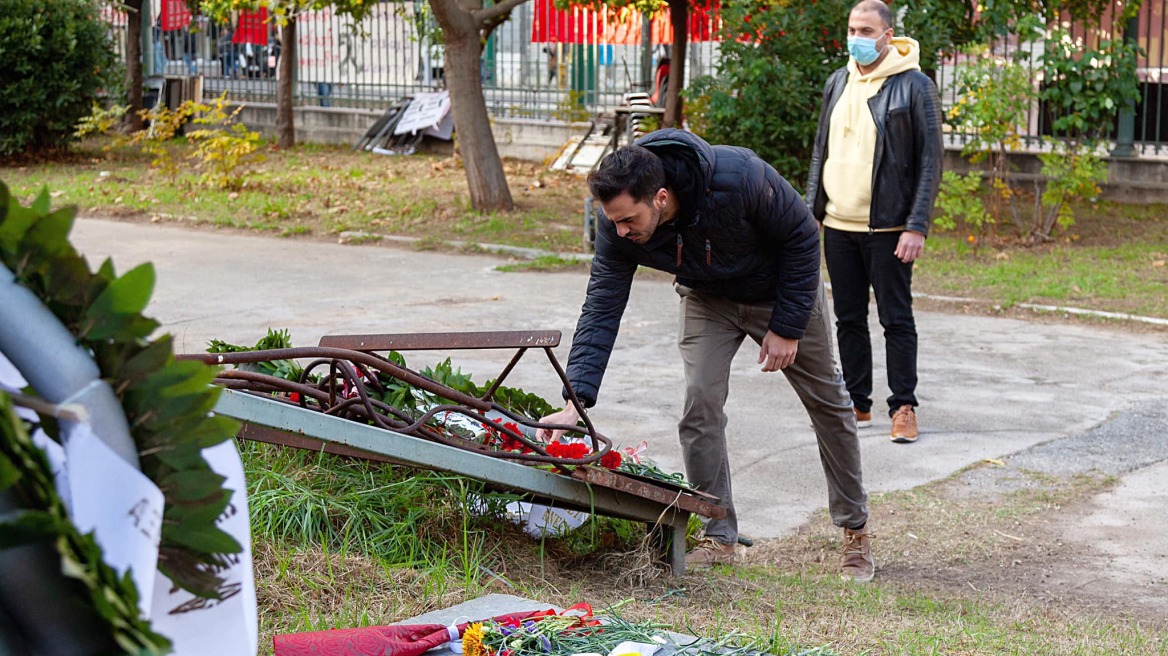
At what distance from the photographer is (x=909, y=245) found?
636 centimetres

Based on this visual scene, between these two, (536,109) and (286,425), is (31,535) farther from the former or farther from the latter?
(536,109)

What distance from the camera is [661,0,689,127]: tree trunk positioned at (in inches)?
634

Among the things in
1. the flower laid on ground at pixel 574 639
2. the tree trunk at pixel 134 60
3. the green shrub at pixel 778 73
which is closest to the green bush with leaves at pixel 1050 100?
the green shrub at pixel 778 73

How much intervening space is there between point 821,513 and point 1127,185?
1022cm

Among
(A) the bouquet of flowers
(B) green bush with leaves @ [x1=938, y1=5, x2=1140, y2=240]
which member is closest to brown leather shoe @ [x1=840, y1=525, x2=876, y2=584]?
(A) the bouquet of flowers

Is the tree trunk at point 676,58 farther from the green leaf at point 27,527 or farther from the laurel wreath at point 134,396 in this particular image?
the green leaf at point 27,527

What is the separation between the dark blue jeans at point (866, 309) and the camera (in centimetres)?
652

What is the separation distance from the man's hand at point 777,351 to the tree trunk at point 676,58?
11.7 m

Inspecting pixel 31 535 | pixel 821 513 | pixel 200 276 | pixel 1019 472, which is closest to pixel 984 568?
pixel 821 513

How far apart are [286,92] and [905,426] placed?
16968 millimetres

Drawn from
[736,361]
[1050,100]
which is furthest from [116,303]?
[1050,100]

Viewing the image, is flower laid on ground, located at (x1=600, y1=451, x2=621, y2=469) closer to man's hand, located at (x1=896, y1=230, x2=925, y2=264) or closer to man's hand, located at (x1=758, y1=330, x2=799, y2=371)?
man's hand, located at (x1=758, y1=330, x2=799, y2=371)

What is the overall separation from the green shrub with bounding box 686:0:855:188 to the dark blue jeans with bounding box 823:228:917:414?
5.65 meters

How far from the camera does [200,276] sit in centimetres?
1094
